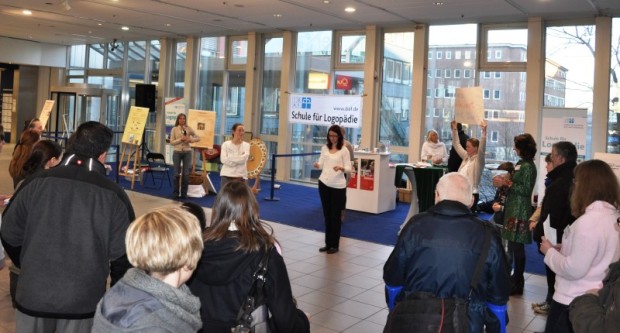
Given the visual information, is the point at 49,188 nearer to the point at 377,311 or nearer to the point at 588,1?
the point at 377,311

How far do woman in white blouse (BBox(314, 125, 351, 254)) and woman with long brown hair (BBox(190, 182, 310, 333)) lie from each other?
4.25 metres

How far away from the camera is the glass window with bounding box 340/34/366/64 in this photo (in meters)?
13.0

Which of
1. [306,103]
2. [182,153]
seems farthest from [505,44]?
[182,153]

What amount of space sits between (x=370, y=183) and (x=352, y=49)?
15.2 feet

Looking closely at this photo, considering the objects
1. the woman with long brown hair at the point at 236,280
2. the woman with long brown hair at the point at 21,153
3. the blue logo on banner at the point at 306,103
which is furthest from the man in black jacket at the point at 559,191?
the blue logo on banner at the point at 306,103

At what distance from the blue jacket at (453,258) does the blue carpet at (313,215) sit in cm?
434

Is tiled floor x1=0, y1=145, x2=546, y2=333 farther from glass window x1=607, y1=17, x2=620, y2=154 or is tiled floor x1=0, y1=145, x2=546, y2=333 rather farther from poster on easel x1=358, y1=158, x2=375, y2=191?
glass window x1=607, y1=17, x2=620, y2=154

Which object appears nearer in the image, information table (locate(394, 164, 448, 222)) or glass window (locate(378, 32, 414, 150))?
information table (locate(394, 164, 448, 222))

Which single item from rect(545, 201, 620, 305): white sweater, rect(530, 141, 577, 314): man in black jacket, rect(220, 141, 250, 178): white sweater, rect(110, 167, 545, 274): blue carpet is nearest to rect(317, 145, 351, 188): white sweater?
rect(110, 167, 545, 274): blue carpet

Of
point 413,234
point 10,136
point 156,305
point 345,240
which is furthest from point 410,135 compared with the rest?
point 10,136

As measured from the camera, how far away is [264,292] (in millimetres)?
2281

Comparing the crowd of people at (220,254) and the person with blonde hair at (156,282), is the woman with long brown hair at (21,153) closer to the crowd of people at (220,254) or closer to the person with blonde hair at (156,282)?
the crowd of people at (220,254)

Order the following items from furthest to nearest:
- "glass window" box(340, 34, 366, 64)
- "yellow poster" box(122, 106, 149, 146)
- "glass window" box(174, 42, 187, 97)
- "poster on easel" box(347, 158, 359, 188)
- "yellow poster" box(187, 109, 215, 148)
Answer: "glass window" box(174, 42, 187, 97) < "glass window" box(340, 34, 366, 64) < "yellow poster" box(122, 106, 149, 146) < "yellow poster" box(187, 109, 215, 148) < "poster on easel" box(347, 158, 359, 188)

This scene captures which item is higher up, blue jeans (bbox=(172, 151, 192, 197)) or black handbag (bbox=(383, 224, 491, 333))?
blue jeans (bbox=(172, 151, 192, 197))
